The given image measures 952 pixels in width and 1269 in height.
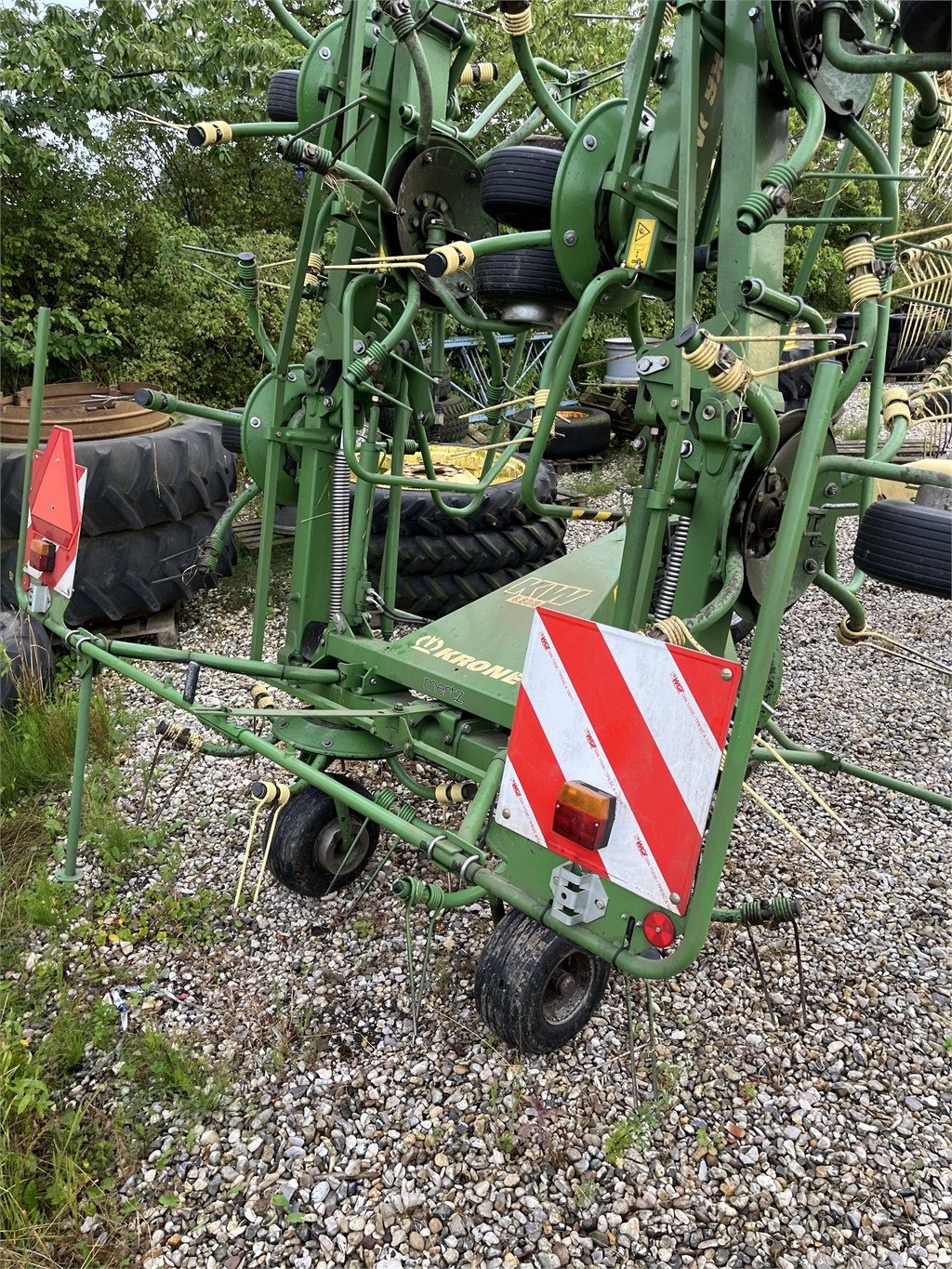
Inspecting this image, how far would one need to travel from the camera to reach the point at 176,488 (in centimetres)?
455

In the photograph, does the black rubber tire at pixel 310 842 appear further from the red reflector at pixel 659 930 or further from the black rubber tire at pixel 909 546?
the black rubber tire at pixel 909 546

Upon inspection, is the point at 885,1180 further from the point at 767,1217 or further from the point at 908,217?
the point at 908,217

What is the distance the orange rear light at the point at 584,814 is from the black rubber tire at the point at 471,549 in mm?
2762

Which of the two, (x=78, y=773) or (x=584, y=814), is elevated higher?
(x=584, y=814)

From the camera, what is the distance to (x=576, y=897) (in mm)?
1744

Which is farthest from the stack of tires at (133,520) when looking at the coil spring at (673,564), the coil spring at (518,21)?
the coil spring at (673,564)

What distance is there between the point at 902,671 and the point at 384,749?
3489 mm

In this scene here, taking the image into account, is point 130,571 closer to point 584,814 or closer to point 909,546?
point 584,814

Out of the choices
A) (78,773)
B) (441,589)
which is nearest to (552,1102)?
(78,773)

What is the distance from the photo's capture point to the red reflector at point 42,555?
2871 millimetres

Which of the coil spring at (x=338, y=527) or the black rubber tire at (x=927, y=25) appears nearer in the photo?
the black rubber tire at (x=927, y=25)

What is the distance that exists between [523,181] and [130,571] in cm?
279

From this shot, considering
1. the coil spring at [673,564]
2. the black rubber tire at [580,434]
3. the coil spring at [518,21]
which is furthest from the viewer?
the black rubber tire at [580,434]

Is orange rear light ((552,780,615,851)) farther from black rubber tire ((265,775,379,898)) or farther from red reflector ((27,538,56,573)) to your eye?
red reflector ((27,538,56,573))
